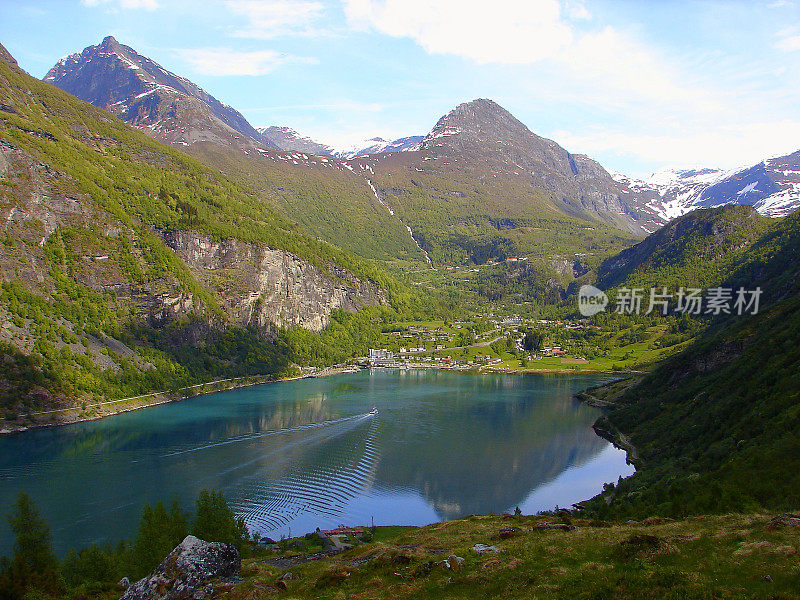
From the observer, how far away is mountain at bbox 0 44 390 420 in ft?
315

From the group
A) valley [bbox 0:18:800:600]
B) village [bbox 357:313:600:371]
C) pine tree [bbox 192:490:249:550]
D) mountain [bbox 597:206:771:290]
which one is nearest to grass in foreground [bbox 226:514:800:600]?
valley [bbox 0:18:800:600]

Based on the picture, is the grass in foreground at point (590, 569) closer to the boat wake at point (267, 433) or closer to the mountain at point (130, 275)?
the boat wake at point (267, 433)

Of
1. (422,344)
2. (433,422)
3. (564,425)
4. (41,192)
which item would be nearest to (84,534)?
(433,422)

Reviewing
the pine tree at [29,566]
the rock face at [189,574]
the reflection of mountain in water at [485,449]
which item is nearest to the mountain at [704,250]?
the reflection of mountain in water at [485,449]

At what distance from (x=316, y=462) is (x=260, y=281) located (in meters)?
95.9

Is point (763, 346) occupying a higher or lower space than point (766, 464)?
higher

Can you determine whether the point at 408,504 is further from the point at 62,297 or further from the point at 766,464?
the point at 62,297

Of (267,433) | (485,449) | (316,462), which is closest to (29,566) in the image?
(316,462)

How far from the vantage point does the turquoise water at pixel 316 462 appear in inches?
2040

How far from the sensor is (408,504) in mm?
53562

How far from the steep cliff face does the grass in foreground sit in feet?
413

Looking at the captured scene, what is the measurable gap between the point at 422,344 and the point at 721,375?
109 metres

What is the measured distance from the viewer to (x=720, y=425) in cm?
4838

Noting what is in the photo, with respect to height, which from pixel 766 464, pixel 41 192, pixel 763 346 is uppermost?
pixel 41 192
